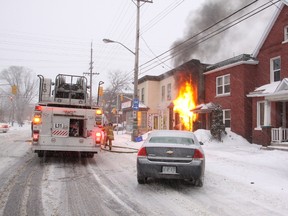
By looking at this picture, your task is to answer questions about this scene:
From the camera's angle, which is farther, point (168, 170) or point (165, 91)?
point (165, 91)

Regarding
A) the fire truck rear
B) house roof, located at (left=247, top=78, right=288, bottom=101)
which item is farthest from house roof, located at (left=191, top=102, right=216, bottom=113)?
the fire truck rear

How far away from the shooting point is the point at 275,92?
17.5 metres

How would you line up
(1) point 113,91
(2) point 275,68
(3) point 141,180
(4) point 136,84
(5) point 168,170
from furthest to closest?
1. (1) point 113,91
2. (4) point 136,84
3. (2) point 275,68
4. (3) point 141,180
5. (5) point 168,170

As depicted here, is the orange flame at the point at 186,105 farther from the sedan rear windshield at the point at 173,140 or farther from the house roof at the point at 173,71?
the sedan rear windshield at the point at 173,140

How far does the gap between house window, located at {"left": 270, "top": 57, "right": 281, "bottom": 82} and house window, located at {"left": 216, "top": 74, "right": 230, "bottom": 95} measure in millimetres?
3713

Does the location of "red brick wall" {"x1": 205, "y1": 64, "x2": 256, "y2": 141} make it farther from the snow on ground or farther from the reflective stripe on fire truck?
the reflective stripe on fire truck

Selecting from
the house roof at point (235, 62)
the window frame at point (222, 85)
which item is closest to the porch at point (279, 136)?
the house roof at point (235, 62)

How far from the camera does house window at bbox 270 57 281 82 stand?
19.9 metres

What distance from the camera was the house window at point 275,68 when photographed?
19.9m

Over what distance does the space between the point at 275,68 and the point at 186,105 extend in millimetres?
9235

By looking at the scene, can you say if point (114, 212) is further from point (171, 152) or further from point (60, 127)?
point (60, 127)

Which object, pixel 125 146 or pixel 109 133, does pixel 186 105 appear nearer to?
pixel 125 146

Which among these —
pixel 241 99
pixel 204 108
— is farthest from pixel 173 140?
pixel 204 108

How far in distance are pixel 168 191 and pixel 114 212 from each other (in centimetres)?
216
